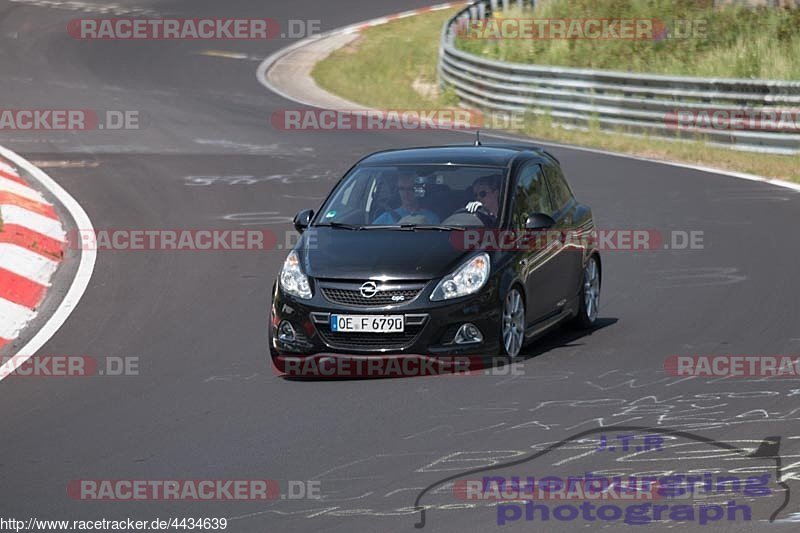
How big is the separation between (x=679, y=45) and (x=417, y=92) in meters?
6.16

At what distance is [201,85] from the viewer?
33.2 metres

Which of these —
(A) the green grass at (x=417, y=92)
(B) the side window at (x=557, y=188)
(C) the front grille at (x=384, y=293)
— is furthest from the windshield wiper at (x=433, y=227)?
(A) the green grass at (x=417, y=92)

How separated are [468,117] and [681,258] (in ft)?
48.9

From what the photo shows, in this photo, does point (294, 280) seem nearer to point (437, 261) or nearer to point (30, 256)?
point (437, 261)

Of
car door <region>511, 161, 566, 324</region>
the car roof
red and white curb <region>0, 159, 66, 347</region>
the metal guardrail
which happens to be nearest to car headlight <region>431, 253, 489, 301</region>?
car door <region>511, 161, 566, 324</region>

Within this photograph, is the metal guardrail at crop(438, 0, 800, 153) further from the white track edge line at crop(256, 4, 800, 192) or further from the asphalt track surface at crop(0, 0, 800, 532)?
the asphalt track surface at crop(0, 0, 800, 532)

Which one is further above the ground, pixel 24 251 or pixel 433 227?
pixel 433 227

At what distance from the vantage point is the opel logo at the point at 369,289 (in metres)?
10.4

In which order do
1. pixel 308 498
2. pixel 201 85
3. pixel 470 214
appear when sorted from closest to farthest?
1. pixel 308 498
2. pixel 470 214
3. pixel 201 85

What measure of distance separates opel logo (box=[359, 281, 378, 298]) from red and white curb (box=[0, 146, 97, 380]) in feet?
8.97

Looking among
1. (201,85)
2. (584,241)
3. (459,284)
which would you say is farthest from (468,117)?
(459,284)

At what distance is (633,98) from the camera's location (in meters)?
25.7

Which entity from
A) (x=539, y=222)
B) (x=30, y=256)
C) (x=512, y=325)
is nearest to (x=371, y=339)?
(x=512, y=325)

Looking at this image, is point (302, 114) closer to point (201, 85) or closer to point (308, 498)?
point (201, 85)
